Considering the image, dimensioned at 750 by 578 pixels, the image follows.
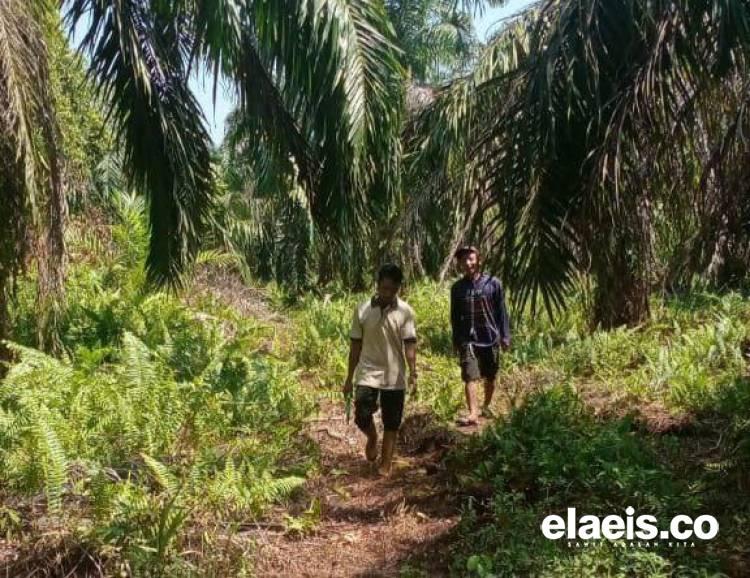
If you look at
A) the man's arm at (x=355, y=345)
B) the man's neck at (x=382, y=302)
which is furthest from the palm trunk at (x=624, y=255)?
the man's arm at (x=355, y=345)

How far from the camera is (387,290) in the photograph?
5121mm

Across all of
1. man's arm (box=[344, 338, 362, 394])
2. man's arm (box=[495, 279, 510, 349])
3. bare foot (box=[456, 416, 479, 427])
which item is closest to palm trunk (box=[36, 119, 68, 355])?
man's arm (box=[344, 338, 362, 394])

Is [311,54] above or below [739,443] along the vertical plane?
above

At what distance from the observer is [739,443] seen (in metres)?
4.72

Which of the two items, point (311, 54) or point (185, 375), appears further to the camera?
point (185, 375)

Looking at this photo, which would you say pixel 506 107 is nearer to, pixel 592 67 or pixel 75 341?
pixel 592 67

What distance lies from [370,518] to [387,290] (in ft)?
4.73

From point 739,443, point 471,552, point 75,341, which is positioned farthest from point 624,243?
point 75,341

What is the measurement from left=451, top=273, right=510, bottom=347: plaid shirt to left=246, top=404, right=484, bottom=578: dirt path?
81 centimetres

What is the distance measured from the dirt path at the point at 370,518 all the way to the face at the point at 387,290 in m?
1.30

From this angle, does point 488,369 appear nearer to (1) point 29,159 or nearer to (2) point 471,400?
(2) point 471,400

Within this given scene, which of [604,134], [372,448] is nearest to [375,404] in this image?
[372,448]

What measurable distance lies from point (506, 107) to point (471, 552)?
2446 millimetres

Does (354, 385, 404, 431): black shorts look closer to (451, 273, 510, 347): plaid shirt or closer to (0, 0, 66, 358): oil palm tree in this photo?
(451, 273, 510, 347): plaid shirt
